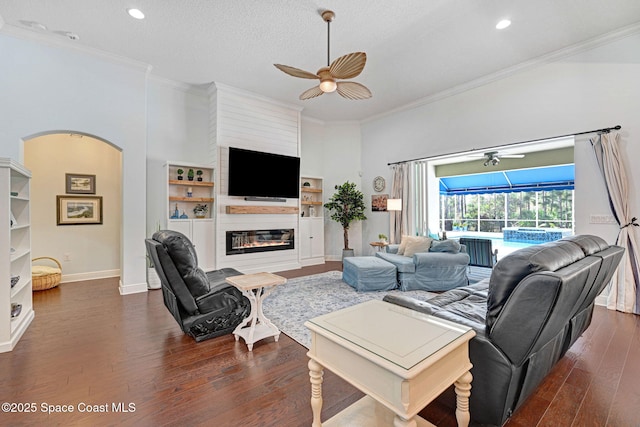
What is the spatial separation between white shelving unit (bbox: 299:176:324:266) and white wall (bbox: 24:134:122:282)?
3640 mm

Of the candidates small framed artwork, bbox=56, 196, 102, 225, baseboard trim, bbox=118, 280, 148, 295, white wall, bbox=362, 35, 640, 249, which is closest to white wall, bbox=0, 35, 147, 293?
baseboard trim, bbox=118, 280, 148, 295

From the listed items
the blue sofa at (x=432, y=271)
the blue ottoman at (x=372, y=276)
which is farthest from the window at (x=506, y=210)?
the blue ottoman at (x=372, y=276)

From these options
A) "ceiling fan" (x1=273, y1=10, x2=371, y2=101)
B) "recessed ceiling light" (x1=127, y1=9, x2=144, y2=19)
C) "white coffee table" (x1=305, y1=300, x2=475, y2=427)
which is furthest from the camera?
"recessed ceiling light" (x1=127, y1=9, x2=144, y2=19)

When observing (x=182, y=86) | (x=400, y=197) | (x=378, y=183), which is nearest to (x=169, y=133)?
(x=182, y=86)

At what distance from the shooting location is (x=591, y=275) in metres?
1.68

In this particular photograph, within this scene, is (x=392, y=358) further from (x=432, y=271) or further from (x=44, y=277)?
(x=44, y=277)

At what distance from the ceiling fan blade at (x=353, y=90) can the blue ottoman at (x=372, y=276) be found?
8.44 ft

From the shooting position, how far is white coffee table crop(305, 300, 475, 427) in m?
1.04

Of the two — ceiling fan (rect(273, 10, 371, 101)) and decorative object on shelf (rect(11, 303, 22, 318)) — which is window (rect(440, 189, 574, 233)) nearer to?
ceiling fan (rect(273, 10, 371, 101))

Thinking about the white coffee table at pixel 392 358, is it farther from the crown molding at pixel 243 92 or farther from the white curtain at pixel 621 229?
the crown molding at pixel 243 92

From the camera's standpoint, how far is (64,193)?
198 inches

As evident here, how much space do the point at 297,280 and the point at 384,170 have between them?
11.3 feet

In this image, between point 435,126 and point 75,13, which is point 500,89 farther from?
point 75,13

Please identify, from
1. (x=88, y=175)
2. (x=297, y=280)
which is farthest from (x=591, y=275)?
(x=88, y=175)
